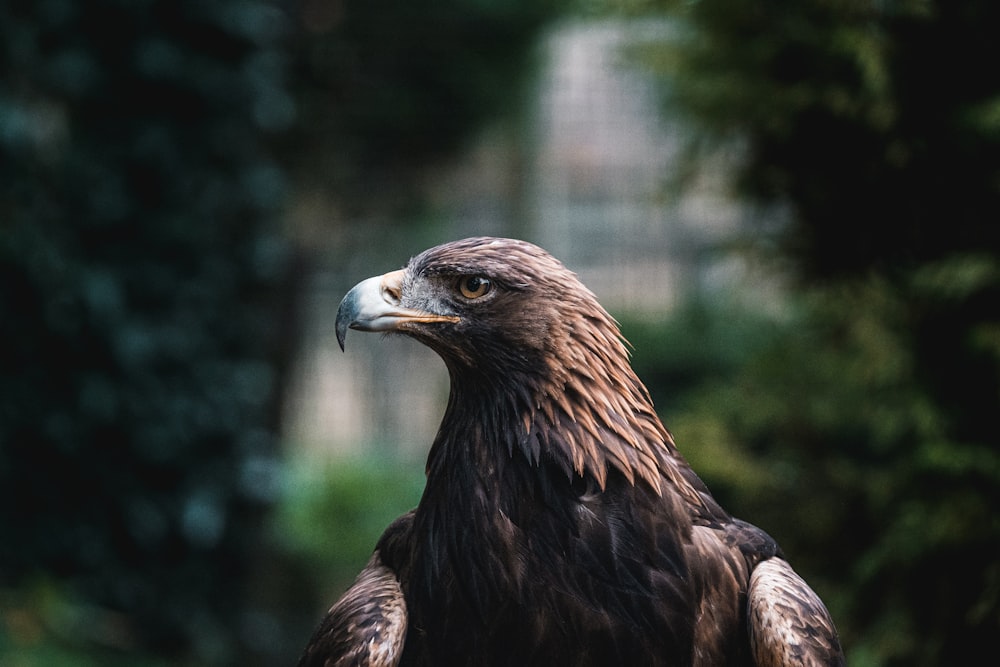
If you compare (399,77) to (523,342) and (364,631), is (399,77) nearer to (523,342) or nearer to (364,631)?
(523,342)

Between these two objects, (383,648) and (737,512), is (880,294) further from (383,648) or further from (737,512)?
(383,648)

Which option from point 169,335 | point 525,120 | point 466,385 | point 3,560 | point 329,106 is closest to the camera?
point 466,385

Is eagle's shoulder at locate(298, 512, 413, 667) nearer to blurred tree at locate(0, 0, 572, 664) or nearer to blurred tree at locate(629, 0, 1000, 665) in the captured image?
blurred tree at locate(629, 0, 1000, 665)

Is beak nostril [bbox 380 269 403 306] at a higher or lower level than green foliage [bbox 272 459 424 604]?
higher

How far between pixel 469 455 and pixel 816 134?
2.24 m

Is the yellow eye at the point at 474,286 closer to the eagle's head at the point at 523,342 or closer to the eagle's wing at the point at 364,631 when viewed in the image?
the eagle's head at the point at 523,342

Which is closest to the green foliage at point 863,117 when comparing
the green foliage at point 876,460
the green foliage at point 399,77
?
the green foliage at point 876,460

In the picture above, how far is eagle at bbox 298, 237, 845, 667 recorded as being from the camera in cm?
231

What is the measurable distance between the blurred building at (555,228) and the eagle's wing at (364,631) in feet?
18.4

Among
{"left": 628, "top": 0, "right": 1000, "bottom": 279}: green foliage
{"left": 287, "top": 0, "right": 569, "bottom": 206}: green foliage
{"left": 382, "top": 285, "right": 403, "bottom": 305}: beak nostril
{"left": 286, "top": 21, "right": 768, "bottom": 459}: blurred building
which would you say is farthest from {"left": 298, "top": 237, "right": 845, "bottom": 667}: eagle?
{"left": 286, "top": 21, "right": 768, "bottom": 459}: blurred building

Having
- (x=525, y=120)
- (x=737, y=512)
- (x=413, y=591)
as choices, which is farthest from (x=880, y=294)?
(x=525, y=120)

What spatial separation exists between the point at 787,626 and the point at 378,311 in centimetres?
109

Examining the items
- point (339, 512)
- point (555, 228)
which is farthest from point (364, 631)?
point (555, 228)

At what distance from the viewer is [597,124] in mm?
8562
